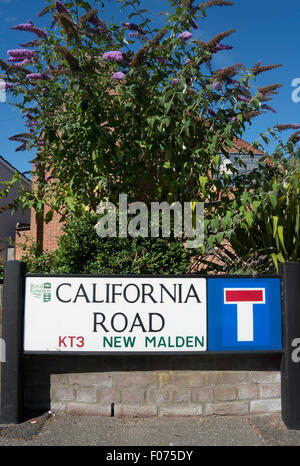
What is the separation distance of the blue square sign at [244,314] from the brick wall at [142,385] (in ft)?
0.54

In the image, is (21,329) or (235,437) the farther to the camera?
(21,329)

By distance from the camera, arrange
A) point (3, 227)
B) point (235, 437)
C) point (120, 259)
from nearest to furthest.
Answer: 1. point (235, 437)
2. point (120, 259)
3. point (3, 227)

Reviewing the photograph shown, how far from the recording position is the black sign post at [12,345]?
11.4 feet

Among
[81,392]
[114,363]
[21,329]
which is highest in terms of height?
[21,329]

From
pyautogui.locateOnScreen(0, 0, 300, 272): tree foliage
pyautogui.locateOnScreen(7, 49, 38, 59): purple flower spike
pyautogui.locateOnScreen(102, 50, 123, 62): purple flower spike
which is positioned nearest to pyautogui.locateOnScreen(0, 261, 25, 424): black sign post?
pyautogui.locateOnScreen(0, 0, 300, 272): tree foliage

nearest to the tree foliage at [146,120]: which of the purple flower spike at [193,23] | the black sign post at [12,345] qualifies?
the purple flower spike at [193,23]

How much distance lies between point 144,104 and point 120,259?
177 centimetres

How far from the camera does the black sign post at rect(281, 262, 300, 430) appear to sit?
11.6 feet

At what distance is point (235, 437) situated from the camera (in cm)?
326

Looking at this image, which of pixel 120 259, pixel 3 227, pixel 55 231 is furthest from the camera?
pixel 3 227

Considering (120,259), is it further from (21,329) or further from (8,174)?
(8,174)

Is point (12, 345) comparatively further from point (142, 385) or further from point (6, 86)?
point (6, 86)

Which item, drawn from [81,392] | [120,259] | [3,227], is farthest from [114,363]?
[3,227]

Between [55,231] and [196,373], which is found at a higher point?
[55,231]
